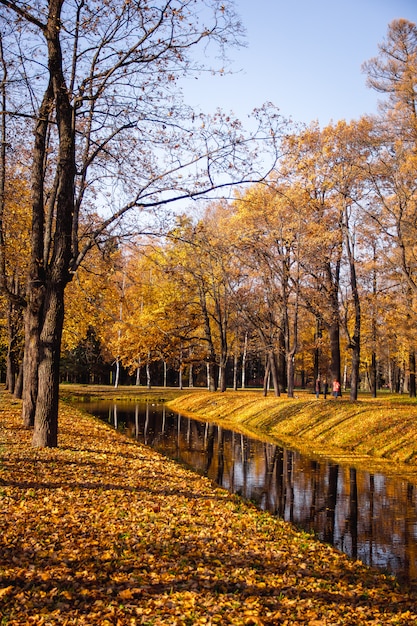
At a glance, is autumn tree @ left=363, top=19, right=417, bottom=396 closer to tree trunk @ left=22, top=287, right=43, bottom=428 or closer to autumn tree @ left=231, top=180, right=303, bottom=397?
autumn tree @ left=231, top=180, right=303, bottom=397

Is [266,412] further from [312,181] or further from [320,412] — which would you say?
[312,181]

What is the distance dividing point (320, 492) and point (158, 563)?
814 centimetres

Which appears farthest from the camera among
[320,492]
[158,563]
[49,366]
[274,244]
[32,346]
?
[274,244]

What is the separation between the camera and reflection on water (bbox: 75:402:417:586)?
9.71m

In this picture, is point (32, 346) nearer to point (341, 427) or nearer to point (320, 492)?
point (320, 492)

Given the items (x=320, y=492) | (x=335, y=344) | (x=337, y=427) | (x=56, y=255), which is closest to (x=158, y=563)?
(x=56, y=255)

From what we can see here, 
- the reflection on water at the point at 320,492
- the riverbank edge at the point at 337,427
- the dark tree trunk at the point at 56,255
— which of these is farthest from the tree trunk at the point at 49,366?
the riverbank edge at the point at 337,427

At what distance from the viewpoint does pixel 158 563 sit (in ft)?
21.7

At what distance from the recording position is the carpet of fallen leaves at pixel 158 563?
5.42 metres

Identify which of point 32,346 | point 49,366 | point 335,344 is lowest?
point 49,366

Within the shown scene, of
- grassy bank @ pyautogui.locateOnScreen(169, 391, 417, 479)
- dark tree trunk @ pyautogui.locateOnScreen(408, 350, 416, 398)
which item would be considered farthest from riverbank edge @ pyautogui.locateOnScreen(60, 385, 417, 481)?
dark tree trunk @ pyautogui.locateOnScreen(408, 350, 416, 398)

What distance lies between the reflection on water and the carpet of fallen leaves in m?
1.29

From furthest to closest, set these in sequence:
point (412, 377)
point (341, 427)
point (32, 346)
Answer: point (412, 377), point (341, 427), point (32, 346)

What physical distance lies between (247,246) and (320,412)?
9.90 m
